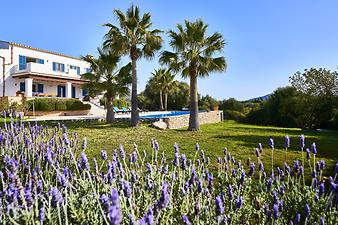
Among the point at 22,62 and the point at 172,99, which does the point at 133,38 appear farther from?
the point at 172,99

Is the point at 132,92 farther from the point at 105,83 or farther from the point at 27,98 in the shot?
the point at 27,98

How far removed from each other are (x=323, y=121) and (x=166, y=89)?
22.2 meters

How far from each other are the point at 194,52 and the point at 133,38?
386 cm

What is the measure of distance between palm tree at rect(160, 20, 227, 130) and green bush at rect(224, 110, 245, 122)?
1707 cm

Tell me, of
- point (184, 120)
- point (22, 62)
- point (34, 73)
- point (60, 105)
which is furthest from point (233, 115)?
point (22, 62)

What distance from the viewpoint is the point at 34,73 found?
31969mm

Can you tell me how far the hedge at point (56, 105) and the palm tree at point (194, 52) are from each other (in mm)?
17517

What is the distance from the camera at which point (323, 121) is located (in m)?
23.7

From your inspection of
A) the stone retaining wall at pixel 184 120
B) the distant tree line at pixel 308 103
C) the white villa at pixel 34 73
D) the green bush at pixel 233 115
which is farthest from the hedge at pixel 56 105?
the distant tree line at pixel 308 103

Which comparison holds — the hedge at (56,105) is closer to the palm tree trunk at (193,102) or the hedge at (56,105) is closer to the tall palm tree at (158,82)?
the tall palm tree at (158,82)

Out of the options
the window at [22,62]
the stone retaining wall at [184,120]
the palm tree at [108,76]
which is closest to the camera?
the palm tree at [108,76]

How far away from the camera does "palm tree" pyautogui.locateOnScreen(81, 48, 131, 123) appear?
18250 millimetres

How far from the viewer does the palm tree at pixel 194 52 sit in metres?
15.2

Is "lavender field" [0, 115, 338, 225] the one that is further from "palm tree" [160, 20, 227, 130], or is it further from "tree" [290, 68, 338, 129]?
"tree" [290, 68, 338, 129]
